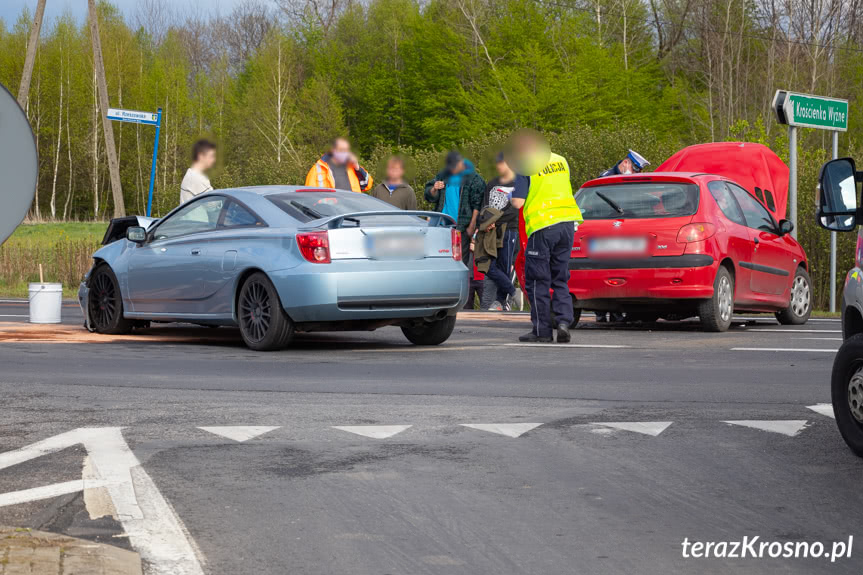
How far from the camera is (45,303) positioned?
14.5m

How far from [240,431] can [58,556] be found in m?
2.61

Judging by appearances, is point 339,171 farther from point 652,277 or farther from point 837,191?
point 837,191

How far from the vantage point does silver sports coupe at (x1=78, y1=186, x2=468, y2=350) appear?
10.5m

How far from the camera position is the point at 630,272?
1258cm

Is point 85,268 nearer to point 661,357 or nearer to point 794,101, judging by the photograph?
point 794,101

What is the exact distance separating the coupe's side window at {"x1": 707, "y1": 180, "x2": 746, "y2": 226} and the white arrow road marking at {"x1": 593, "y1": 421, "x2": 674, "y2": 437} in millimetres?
6603

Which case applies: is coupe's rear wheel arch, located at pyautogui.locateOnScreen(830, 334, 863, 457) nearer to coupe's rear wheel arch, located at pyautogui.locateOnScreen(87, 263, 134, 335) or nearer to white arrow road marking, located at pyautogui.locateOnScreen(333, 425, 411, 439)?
white arrow road marking, located at pyautogui.locateOnScreen(333, 425, 411, 439)

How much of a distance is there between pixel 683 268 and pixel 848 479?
7.24 meters

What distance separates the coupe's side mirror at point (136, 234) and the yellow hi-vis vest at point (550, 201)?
3.73m

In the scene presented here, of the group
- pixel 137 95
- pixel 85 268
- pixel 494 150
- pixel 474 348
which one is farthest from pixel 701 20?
pixel 474 348

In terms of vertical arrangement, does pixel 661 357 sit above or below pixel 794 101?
below

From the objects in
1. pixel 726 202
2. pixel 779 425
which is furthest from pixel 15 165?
pixel 726 202

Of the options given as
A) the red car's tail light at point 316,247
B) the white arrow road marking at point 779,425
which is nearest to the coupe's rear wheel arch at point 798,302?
the red car's tail light at point 316,247

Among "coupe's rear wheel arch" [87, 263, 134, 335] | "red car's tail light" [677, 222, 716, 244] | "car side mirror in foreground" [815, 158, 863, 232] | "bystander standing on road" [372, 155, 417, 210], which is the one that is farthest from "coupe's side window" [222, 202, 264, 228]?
"car side mirror in foreground" [815, 158, 863, 232]
